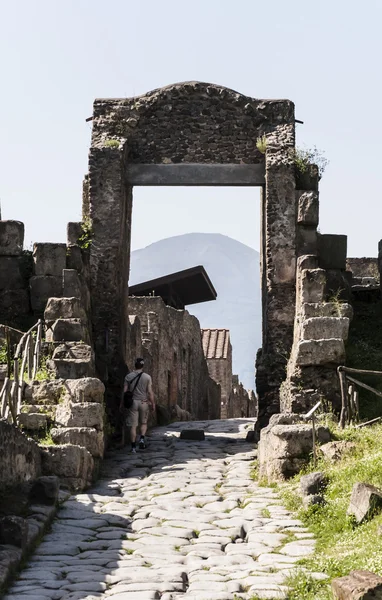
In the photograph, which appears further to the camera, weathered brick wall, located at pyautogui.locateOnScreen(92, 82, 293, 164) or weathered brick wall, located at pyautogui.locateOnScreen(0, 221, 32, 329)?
weathered brick wall, located at pyautogui.locateOnScreen(92, 82, 293, 164)

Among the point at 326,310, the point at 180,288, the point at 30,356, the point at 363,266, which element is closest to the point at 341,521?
the point at 30,356

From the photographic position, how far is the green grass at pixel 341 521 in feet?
24.0

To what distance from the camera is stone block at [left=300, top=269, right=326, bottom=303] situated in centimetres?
1650

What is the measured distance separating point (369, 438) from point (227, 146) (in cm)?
912

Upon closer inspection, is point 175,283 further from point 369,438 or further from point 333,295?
point 369,438

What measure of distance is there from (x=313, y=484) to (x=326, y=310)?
6074mm

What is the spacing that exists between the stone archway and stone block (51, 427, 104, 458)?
489cm

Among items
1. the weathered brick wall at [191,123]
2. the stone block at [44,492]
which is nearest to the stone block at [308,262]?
the weathered brick wall at [191,123]

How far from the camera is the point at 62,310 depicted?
16141 mm

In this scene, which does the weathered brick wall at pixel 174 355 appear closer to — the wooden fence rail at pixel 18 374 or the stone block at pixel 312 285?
the stone block at pixel 312 285

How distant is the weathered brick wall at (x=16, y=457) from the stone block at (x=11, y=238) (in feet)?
26.6

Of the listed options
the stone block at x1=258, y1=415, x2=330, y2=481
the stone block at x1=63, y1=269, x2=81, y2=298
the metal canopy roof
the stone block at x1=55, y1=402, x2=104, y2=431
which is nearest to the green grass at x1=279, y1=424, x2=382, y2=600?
the stone block at x1=258, y1=415, x2=330, y2=481

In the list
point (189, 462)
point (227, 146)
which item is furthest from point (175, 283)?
point (189, 462)

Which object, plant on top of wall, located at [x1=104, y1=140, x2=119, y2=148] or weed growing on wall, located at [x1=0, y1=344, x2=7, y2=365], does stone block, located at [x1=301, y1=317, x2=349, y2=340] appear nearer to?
weed growing on wall, located at [x1=0, y1=344, x2=7, y2=365]
